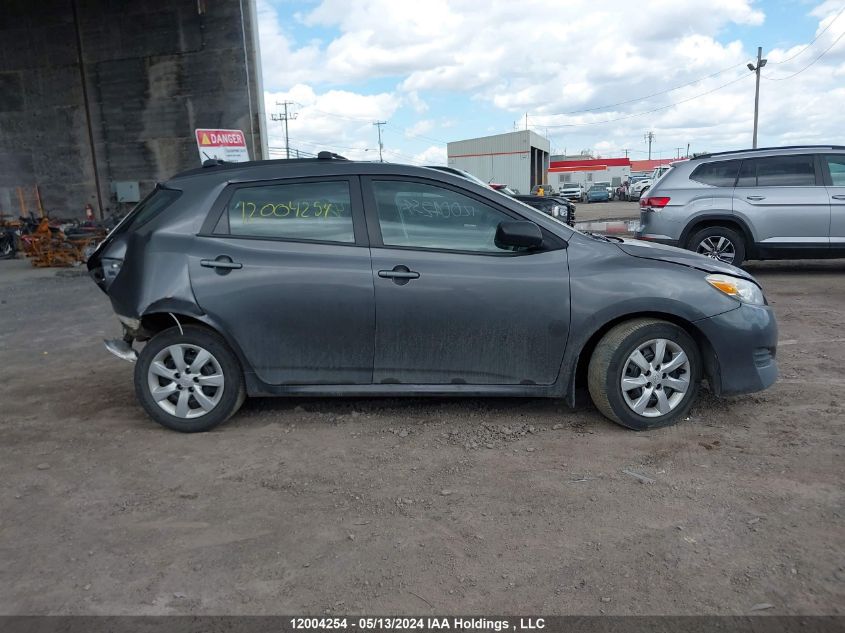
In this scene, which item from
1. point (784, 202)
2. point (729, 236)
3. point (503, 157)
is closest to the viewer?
point (784, 202)

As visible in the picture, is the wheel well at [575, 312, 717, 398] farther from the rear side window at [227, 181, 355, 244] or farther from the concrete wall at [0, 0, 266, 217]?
the concrete wall at [0, 0, 266, 217]

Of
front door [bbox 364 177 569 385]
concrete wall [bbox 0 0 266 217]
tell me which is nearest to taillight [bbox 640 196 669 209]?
front door [bbox 364 177 569 385]

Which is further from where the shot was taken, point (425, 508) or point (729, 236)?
point (729, 236)

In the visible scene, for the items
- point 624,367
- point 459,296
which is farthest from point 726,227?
point 459,296

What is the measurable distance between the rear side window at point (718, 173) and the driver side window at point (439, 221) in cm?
648

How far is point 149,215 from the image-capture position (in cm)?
441

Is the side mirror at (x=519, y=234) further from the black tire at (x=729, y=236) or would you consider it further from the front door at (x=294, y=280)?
the black tire at (x=729, y=236)

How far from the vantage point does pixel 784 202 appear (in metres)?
9.13

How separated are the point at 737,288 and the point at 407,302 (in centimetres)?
207

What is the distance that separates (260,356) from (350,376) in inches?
23.2

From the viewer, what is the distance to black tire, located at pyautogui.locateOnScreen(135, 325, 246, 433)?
13.8ft

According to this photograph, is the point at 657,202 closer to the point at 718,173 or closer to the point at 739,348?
the point at 718,173

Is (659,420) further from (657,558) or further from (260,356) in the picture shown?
(260,356)

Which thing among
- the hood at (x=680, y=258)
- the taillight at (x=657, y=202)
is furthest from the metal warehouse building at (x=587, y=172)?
the hood at (x=680, y=258)
